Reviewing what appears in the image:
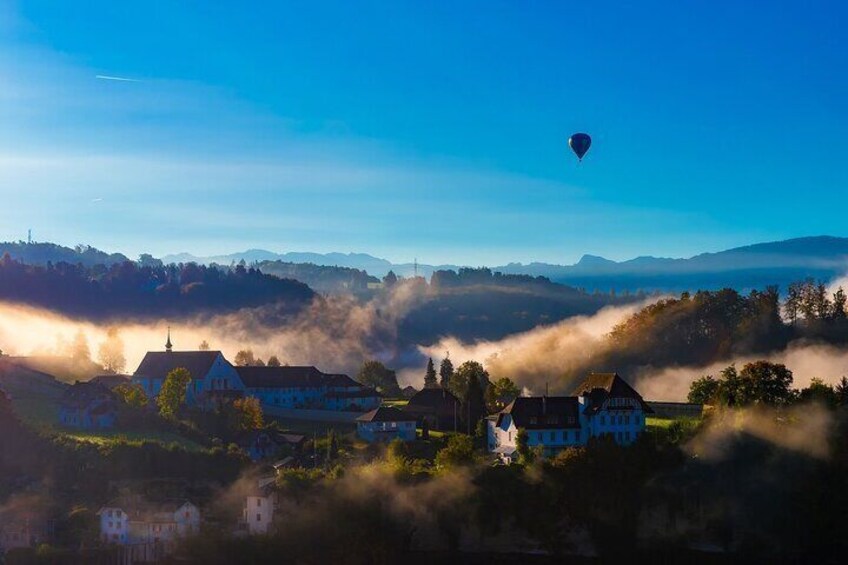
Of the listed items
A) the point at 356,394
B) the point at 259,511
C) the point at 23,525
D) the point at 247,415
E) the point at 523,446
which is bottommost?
the point at 23,525

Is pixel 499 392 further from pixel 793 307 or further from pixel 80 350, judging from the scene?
pixel 80 350

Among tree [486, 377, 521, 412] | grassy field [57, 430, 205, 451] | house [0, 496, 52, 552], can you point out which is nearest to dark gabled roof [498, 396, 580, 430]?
tree [486, 377, 521, 412]

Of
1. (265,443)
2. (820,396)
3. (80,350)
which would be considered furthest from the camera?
(80,350)

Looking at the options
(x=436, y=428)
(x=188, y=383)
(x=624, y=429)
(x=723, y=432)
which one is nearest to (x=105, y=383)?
(x=188, y=383)

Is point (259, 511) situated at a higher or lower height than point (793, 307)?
lower

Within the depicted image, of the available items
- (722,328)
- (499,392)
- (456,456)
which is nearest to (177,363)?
(499,392)

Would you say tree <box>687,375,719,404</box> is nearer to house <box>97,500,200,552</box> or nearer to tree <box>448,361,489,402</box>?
tree <box>448,361,489,402</box>

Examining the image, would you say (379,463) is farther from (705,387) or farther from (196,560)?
(705,387)
